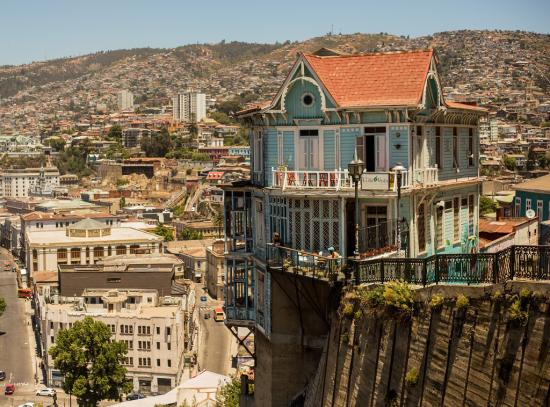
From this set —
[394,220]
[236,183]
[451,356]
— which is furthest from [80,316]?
[451,356]

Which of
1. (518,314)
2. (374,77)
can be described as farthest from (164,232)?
(518,314)

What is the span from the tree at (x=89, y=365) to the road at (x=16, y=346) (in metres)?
10.3

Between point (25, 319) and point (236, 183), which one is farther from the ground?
point (236, 183)

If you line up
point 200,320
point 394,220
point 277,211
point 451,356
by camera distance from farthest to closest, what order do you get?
point 200,320
point 277,211
point 394,220
point 451,356

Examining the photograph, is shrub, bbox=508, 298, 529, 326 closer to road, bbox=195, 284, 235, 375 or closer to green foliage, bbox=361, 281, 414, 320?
green foliage, bbox=361, 281, 414, 320

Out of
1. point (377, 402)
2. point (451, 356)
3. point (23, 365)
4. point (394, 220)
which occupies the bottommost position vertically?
point (23, 365)

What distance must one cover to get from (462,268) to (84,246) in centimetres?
9875

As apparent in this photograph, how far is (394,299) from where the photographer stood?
18.2 meters

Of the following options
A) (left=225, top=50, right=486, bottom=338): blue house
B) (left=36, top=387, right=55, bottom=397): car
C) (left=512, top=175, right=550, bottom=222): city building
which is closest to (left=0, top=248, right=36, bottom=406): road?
(left=36, top=387, right=55, bottom=397): car

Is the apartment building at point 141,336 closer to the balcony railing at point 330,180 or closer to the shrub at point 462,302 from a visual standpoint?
the balcony railing at point 330,180

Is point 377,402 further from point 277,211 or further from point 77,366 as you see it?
point 77,366

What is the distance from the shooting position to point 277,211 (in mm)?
24250

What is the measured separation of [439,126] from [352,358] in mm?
7723

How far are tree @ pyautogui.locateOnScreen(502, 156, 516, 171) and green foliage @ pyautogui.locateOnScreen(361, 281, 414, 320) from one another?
15009 centimetres
